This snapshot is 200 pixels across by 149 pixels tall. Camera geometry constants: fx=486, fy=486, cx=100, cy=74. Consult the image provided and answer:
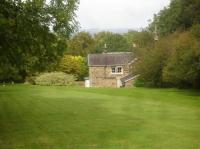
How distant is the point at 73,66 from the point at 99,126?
182ft

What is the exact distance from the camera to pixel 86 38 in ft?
338

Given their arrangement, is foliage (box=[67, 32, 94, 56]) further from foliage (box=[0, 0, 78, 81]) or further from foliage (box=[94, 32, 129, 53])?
foliage (box=[0, 0, 78, 81])

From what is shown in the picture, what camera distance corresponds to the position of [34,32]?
2170 centimetres

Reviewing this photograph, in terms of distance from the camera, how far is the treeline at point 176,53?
4076 centimetres

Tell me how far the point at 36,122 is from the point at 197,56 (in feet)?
66.9

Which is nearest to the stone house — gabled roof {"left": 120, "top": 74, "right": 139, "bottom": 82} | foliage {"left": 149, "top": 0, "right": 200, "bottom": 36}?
gabled roof {"left": 120, "top": 74, "right": 139, "bottom": 82}

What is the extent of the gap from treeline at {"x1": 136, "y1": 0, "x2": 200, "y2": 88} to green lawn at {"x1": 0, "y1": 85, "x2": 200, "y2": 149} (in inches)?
361

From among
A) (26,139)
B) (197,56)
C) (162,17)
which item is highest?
(162,17)

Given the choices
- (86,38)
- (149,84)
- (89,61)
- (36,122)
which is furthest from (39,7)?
(86,38)

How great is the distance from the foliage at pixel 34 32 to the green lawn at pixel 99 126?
2960mm

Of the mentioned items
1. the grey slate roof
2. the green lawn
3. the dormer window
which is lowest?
the green lawn

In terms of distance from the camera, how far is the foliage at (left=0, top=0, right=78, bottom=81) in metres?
20.4

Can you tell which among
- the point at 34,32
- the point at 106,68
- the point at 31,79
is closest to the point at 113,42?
the point at 106,68

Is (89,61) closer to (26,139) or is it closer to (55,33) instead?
(55,33)
